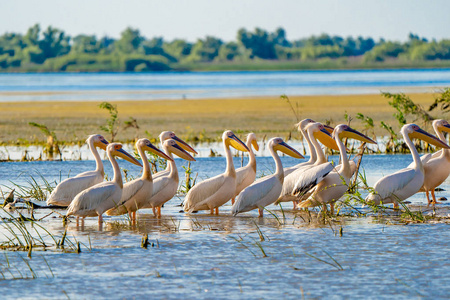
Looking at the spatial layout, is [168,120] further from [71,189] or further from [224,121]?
[71,189]

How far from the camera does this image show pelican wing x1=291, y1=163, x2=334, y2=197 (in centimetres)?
820

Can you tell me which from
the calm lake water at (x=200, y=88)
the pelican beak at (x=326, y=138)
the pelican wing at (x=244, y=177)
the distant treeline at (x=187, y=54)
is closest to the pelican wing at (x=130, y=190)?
the pelican wing at (x=244, y=177)

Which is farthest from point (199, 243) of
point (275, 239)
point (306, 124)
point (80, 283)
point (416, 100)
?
point (416, 100)

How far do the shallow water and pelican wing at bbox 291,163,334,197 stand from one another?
0.91 feet

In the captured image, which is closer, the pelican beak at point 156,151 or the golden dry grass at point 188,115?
the pelican beak at point 156,151

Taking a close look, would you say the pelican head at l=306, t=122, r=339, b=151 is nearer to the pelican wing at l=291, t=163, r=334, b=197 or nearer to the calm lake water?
the pelican wing at l=291, t=163, r=334, b=197

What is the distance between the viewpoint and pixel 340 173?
330 inches

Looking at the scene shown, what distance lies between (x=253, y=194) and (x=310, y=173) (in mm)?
614

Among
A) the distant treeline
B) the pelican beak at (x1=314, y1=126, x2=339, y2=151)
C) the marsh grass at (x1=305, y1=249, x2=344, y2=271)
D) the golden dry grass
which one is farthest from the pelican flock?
the distant treeline

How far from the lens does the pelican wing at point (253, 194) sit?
26.6 ft

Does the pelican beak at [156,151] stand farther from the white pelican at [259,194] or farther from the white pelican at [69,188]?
the white pelican at [259,194]

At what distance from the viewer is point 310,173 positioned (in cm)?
827

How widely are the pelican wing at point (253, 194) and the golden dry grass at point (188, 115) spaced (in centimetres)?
726

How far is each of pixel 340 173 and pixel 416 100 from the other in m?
22.1
